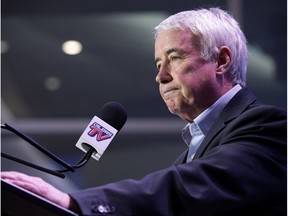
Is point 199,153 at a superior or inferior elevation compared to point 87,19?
inferior

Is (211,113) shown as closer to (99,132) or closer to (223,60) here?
(223,60)

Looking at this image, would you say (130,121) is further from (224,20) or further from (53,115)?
(224,20)

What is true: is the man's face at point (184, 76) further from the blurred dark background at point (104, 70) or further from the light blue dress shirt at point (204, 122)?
the blurred dark background at point (104, 70)

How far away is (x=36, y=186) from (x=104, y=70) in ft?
13.7

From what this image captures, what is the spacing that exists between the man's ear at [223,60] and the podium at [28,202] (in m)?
0.85

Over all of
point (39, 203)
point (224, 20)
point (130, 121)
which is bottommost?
point (130, 121)

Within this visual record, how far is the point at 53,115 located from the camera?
557 cm

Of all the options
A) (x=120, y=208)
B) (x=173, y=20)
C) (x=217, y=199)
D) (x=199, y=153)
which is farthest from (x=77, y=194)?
(x=173, y=20)

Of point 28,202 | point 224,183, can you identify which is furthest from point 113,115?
point 28,202

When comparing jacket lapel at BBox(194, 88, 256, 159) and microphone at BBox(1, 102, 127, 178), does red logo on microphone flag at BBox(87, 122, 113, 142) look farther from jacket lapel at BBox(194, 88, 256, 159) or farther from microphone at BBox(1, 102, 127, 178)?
jacket lapel at BBox(194, 88, 256, 159)

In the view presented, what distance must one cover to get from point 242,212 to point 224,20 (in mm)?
685

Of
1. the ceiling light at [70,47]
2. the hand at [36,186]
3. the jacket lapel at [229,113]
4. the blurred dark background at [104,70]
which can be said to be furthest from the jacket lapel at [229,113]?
the ceiling light at [70,47]

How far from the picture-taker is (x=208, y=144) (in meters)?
1.80

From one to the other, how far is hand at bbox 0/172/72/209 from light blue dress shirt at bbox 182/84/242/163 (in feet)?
2.01
